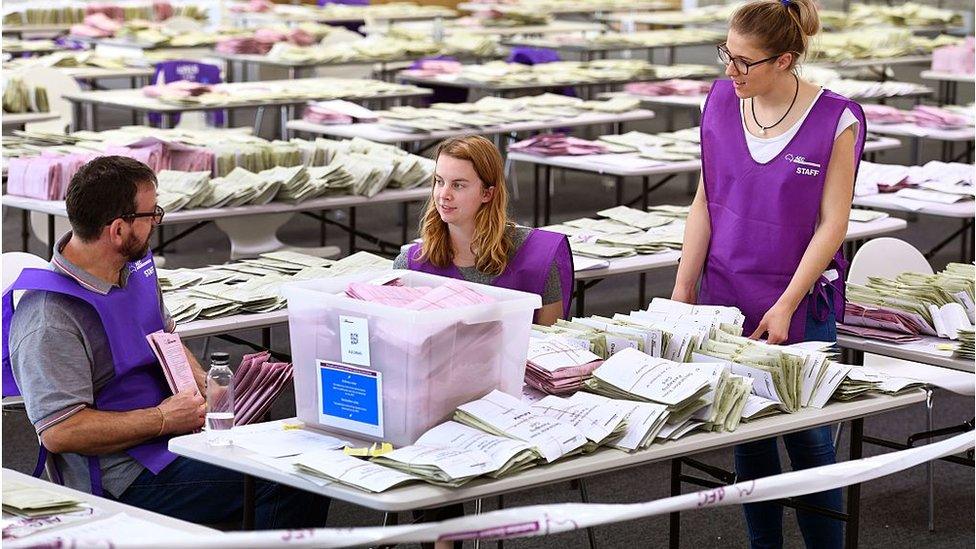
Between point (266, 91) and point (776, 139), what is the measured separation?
541 cm

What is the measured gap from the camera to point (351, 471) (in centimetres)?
249

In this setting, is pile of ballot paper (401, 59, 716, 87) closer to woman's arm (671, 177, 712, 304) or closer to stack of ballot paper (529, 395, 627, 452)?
woman's arm (671, 177, 712, 304)

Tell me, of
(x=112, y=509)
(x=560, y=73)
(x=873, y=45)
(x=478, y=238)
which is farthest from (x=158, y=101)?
(x=873, y=45)

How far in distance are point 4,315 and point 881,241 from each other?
2.69 meters

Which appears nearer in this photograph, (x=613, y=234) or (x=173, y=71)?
(x=613, y=234)

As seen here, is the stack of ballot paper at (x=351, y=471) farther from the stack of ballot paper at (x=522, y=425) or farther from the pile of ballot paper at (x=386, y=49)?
the pile of ballot paper at (x=386, y=49)

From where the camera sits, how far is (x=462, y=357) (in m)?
2.67

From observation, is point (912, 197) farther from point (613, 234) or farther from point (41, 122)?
point (41, 122)

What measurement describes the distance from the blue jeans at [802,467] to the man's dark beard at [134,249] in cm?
146

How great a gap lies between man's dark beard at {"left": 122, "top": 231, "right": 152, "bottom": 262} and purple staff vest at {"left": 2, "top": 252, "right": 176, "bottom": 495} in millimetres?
62

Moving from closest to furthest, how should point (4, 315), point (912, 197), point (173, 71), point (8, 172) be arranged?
point (4, 315) → point (8, 172) → point (912, 197) → point (173, 71)

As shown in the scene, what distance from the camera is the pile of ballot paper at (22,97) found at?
25.4 feet

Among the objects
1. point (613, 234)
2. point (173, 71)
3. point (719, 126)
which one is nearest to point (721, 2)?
point (173, 71)

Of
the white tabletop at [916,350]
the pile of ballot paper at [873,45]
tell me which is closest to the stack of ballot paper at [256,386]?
the white tabletop at [916,350]
